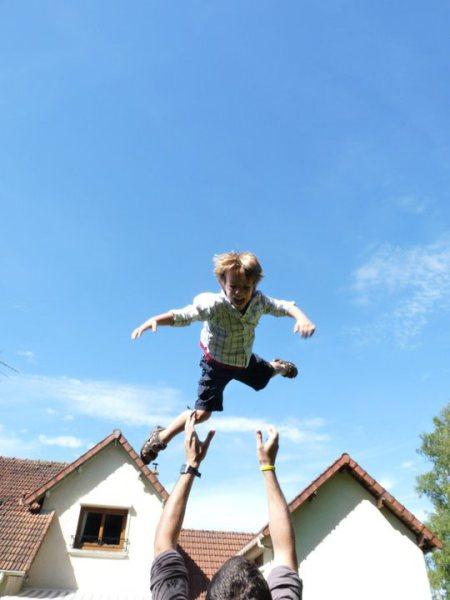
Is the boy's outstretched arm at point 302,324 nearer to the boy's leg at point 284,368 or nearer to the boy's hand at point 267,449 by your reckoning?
the boy's leg at point 284,368

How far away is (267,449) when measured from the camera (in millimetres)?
2461

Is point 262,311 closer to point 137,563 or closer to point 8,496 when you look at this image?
point 137,563

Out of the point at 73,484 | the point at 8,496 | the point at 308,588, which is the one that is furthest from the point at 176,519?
the point at 8,496

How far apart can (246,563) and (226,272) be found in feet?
7.44

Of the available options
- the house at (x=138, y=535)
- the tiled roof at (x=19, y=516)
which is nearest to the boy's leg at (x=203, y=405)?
the tiled roof at (x=19, y=516)

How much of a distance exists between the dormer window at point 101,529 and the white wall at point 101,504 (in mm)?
197

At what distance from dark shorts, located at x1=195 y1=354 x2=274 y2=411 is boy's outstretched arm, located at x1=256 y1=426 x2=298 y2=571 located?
1634 mm

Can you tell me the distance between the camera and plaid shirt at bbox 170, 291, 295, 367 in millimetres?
3881

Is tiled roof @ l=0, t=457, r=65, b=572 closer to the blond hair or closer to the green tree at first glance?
the blond hair

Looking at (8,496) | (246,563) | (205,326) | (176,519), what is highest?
(8,496)

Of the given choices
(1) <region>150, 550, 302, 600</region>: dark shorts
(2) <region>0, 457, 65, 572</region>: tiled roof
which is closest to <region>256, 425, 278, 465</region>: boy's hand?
(1) <region>150, 550, 302, 600</region>: dark shorts

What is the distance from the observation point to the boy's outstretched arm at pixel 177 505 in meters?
2.14

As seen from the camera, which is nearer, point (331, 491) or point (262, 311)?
point (262, 311)

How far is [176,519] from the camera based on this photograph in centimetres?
220
